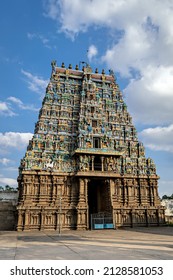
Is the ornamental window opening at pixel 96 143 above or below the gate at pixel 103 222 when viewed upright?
above

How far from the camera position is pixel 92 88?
40.9 metres

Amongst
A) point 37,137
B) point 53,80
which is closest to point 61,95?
point 53,80

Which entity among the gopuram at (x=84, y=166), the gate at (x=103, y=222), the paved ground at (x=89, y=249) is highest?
the gopuram at (x=84, y=166)

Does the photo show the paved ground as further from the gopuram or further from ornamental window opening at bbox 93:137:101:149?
ornamental window opening at bbox 93:137:101:149

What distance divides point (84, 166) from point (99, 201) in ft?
26.6

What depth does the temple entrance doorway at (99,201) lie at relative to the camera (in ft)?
103

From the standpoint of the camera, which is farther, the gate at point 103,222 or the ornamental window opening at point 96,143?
the ornamental window opening at point 96,143

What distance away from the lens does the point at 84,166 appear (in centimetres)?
3281

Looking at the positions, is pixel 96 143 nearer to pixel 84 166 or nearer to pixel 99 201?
pixel 84 166

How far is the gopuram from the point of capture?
30766 millimetres

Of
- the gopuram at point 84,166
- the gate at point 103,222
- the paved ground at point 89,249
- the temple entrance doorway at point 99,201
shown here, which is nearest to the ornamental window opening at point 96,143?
the gopuram at point 84,166

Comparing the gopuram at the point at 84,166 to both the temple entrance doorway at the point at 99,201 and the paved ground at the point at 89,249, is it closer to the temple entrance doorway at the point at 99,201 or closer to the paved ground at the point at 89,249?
the temple entrance doorway at the point at 99,201
